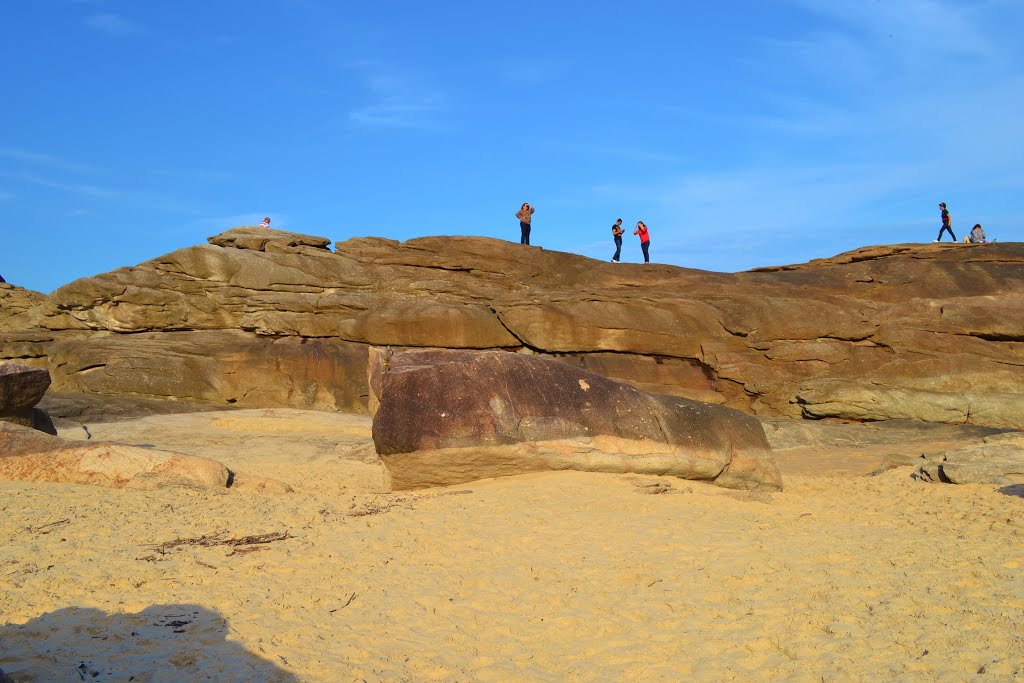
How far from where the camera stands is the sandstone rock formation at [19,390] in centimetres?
977

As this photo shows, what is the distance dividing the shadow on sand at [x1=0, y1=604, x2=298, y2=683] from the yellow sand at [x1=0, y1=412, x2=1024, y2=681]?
1cm

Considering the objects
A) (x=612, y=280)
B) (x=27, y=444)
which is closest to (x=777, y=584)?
(x=27, y=444)

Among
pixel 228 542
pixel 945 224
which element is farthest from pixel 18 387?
pixel 945 224

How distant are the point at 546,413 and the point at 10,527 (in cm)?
517

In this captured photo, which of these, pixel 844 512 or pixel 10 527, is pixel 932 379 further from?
pixel 10 527

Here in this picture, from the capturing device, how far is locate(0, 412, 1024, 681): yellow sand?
4289 millimetres

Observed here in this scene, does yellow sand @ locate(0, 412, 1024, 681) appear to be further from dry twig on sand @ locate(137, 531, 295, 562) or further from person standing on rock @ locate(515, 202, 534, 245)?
person standing on rock @ locate(515, 202, 534, 245)

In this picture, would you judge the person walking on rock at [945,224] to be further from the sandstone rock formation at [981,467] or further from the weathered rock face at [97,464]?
the weathered rock face at [97,464]

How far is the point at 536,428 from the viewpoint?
909 cm

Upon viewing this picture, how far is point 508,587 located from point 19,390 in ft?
24.2

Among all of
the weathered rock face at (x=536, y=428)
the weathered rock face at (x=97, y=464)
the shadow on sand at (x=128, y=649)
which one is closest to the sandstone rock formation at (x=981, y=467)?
the weathered rock face at (x=536, y=428)

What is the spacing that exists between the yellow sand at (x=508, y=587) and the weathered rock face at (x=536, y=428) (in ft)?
2.00

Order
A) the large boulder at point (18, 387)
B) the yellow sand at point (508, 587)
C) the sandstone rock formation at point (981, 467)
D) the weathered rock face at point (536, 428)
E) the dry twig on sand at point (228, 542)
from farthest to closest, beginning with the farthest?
the large boulder at point (18, 387) → the sandstone rock formation at point (981, 467) → the weathered rock face at point (536, 428) → the dry twig on sand at point (228, 542) → the yellow sand at point (508, 587)

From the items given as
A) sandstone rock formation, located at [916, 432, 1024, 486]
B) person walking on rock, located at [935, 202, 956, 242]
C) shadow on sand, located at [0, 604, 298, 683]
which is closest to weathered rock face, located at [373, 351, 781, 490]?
sandstone rock formation, located at [916, 432, 1024, 486]
